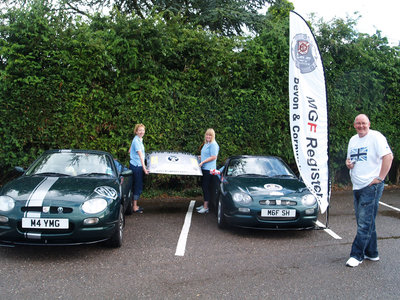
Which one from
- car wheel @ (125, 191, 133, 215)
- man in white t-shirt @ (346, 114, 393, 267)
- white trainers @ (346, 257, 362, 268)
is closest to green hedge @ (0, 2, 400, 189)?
car wheel @ (125, 191, 133, 215)

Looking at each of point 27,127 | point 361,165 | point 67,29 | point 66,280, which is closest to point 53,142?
point 27,127

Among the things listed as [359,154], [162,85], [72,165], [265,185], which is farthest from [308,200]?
[162,85]

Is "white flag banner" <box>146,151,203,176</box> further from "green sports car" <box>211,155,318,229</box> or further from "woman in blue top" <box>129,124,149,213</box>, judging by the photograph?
"green sports car" <box>211,155,318,229</box>

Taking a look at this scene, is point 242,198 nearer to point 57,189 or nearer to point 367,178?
point 367,178

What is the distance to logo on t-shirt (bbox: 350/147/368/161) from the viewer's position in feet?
14.3

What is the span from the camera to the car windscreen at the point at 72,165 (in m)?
5.40

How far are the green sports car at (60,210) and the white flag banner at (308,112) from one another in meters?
3.12

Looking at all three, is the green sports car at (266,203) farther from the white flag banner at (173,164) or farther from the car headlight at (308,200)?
the white flag banner at (173,164)

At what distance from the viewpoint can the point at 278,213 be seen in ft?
17.5

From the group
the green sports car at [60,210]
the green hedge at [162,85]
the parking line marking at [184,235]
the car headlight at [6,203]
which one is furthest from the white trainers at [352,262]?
the green hedge at [162,85]

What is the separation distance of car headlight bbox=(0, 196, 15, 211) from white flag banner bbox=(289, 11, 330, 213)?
437cm

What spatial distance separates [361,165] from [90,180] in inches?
148

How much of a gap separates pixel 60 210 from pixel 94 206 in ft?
1.34

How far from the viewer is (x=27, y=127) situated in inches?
308
